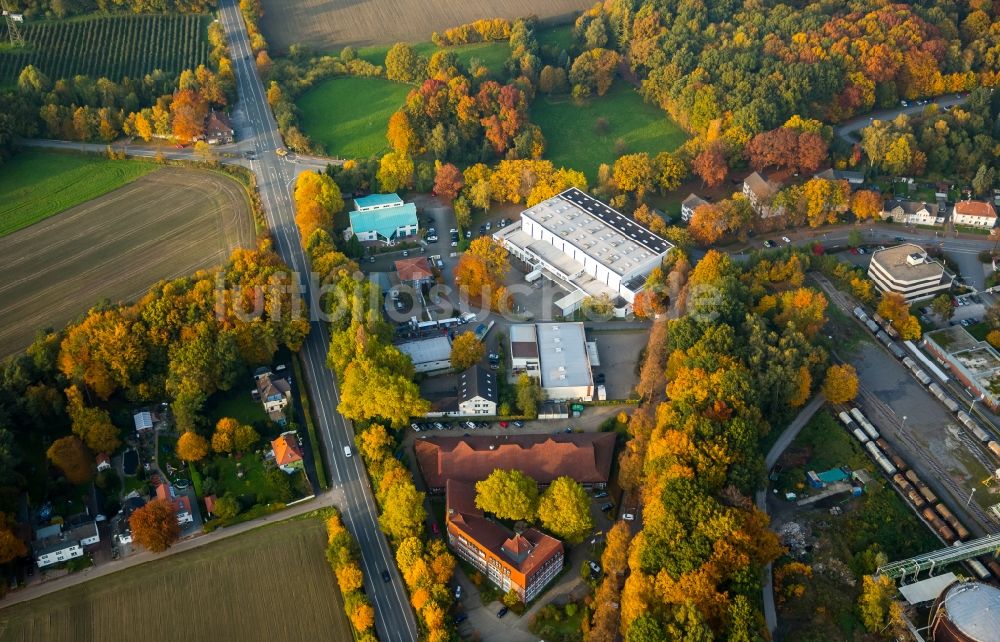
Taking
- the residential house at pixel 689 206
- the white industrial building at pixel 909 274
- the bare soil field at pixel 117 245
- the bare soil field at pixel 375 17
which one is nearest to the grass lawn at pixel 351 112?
the bare soil field at pixel 375 17

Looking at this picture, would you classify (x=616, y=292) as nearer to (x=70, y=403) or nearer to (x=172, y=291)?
(x=172, y=291)

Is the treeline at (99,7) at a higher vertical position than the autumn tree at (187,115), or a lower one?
higher

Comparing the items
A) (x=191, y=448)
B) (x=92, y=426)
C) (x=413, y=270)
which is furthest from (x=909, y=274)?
(x=92, y=426)

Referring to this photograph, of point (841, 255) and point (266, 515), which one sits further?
point (841, 255)

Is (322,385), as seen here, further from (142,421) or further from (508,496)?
(508,496)

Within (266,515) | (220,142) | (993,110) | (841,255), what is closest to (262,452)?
(266,515)

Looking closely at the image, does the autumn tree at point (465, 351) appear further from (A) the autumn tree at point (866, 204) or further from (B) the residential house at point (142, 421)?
(A) the autumn tree at point (866, 204)
